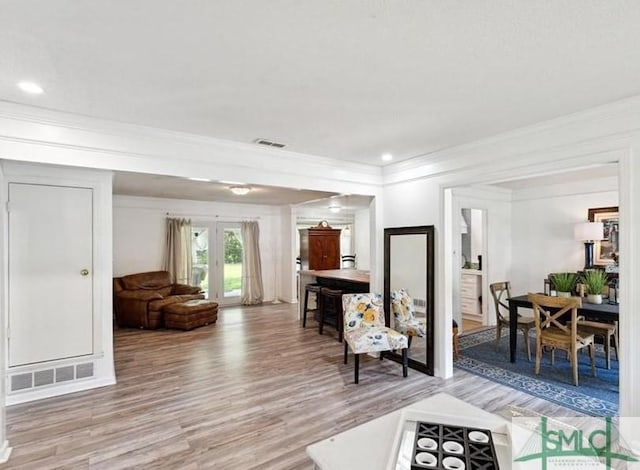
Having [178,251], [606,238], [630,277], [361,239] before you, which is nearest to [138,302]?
[178,251]

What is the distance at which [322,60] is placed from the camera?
2.01m

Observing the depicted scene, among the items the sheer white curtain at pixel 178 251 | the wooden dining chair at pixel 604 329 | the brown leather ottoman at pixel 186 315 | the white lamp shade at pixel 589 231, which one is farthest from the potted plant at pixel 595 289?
the sheer white curtain at pixel 178 251

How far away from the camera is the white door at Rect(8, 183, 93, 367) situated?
3.31m

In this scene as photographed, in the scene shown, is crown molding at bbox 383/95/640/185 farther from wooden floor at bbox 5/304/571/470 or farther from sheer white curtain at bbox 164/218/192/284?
sheer white curtain at bbox 164/218/192/284

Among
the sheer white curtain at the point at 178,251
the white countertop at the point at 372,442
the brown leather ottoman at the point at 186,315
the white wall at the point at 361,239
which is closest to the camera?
the white countertop at the point at 372,442

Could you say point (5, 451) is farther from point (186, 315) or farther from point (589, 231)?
point (589, 231)

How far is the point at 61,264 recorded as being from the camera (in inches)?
137

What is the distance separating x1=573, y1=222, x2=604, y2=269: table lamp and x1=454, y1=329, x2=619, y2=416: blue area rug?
1.45m

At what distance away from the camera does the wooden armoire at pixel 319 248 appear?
831cm

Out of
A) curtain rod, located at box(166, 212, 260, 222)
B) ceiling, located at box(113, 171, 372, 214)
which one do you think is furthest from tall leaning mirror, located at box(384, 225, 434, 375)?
curtain rod, located at box(166, 212, 260, 222)

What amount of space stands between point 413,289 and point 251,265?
5.21 metres

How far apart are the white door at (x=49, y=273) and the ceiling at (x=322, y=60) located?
3.84 feet

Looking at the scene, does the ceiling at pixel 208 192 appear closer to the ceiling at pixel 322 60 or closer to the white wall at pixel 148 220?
the white wall at pixel 148 220

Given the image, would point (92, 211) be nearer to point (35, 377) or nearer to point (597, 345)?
point (35, 377)
